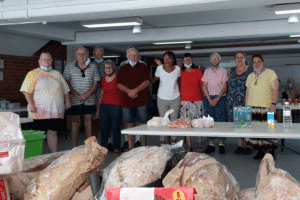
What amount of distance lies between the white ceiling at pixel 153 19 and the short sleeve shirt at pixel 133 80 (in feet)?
2.56

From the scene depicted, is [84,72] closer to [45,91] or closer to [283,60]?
[45,91]

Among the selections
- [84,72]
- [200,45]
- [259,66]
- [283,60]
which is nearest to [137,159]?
[259,66]

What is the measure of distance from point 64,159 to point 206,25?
248 inches

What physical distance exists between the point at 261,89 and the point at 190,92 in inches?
41.0

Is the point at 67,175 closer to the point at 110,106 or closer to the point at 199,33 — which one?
the point at 110,106

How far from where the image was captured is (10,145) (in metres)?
1.26

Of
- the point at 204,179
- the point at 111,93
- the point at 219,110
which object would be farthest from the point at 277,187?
the point at 111,93

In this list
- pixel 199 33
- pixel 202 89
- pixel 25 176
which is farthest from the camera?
pixel 199 33

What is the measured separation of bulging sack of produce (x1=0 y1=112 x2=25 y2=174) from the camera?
1239mm

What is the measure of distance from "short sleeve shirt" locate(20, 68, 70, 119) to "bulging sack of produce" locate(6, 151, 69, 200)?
228cm

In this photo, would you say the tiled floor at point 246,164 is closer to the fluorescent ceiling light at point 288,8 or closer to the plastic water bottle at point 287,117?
the plastic water bottle at point 287,117

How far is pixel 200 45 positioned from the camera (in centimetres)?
1159

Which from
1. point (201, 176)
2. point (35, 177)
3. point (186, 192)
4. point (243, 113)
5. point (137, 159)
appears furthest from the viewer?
point (243, 113)

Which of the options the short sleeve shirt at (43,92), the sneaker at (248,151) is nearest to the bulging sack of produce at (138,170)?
the short sleeve shirt at (43,92)
